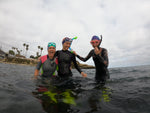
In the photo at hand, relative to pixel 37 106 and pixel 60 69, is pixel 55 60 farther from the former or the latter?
pixel 37 106

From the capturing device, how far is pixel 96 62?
5.44 metres

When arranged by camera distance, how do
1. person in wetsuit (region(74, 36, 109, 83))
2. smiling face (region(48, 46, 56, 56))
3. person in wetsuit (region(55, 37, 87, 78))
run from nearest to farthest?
smiling face (region(48, 46, 56, 56)) → person in wetsuit (region(55, 37, 87, 78)) → person in wetsuit (region(74, 36, 109, 83))

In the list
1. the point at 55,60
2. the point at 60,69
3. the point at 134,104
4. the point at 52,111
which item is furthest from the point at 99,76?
the point at 52,111

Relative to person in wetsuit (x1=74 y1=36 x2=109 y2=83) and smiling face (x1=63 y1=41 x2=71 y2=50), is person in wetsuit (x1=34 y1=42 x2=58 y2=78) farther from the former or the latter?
person in wetsuit (x1=74 y1=36 x2=109 y2=83)

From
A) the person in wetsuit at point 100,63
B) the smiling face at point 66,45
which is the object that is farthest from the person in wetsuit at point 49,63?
the person in wetsuit at point 100,63

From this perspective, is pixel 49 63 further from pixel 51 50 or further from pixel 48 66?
pixel 51 50

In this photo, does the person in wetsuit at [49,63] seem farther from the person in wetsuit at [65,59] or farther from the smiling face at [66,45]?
the smiling face at [66,45]

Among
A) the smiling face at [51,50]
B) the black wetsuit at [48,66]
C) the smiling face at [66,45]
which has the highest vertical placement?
the smiling face at [66,45]

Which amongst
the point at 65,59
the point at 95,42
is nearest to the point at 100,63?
the point at 95,42

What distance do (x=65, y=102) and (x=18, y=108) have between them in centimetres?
102

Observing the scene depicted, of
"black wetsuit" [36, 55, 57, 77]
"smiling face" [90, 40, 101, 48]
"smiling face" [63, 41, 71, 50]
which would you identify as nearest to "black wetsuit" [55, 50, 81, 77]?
"smiling face" [63, 41, 71, 50]

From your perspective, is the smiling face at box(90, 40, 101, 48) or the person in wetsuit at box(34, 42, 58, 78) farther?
the smiling face at box(90, 40, 101, 48)

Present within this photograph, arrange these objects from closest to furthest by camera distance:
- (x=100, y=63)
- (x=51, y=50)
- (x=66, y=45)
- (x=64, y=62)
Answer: (x=51, y=50)
(x=64, y=62)
(x=66, y=45)
(x=100, y=63)

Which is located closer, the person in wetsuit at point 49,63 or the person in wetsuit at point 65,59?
the person in wetsuit at point 49,63
